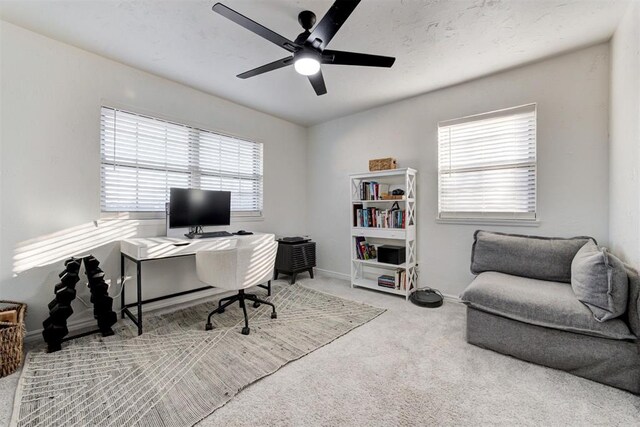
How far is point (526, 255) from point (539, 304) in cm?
71

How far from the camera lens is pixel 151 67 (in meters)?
2.79

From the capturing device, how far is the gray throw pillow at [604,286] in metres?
1.67

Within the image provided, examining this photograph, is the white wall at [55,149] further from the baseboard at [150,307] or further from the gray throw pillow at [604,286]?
the gray throw pillow at [604,286]

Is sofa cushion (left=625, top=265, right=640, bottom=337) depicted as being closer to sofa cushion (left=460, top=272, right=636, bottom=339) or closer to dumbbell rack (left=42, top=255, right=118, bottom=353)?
sofa cushion (left=460, top=272, right=636, bottom=339)

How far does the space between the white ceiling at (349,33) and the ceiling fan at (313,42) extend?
327 mm

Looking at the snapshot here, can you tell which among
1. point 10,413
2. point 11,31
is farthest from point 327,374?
point 11,31

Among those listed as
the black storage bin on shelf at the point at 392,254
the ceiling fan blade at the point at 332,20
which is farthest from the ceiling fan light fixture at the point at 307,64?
the black storage bin on shelf at the point at 392,254

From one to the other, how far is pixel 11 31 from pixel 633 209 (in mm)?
4862

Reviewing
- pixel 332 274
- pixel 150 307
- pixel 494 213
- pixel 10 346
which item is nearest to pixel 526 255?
pixel 494 213

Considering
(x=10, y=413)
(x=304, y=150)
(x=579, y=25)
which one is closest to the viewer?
(x=10, y=413)

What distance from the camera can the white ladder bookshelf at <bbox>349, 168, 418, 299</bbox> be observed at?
3.30m

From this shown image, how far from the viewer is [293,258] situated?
12.8ft

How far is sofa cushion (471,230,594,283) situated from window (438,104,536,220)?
0.37m

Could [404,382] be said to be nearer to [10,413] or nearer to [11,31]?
[10,413]
